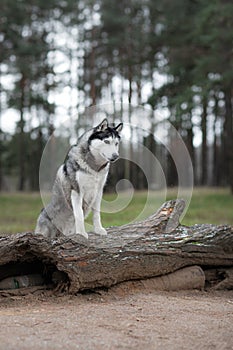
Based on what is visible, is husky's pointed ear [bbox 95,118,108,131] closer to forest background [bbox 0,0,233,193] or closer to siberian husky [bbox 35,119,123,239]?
siberian husky [bbox 35,119,123,239]

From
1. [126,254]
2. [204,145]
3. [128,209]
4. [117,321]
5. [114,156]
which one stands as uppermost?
[204,145]

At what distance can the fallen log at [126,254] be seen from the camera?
5.42m

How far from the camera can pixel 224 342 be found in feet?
13.8

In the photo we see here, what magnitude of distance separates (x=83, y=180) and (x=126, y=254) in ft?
3.67

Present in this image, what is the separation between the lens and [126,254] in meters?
5.82

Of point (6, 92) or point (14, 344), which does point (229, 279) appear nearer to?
point (14, 344)

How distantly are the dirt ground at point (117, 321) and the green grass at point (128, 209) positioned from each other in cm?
114

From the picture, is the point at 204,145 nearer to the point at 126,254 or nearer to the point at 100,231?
the point at 100,231

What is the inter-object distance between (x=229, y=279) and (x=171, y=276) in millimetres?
869

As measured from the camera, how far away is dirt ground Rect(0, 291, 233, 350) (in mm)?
4074

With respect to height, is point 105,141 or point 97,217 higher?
point 105,141

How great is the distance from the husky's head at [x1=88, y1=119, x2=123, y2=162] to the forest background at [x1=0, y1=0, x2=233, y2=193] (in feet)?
40.1

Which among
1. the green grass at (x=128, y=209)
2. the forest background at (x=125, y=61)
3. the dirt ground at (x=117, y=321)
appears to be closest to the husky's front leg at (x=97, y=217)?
the green grass at (x=128, y=209)

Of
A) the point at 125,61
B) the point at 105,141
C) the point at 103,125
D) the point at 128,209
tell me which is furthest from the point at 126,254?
the point at 125,61
